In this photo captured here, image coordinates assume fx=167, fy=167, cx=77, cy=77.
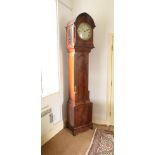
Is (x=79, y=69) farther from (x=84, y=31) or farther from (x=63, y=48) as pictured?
(x=84, y=31)

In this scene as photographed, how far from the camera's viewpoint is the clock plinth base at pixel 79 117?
293 cm

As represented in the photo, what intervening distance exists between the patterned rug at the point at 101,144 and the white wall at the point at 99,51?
533mm

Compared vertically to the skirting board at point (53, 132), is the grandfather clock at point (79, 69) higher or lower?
higher

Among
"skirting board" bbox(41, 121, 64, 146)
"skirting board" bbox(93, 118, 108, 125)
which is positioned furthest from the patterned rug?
"skirting board" bbox(41, 121, 64, 146)

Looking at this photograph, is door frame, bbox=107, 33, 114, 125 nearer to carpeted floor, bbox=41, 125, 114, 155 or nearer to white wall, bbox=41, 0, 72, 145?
carpeted floor, bbox=41, 125, 114, 155

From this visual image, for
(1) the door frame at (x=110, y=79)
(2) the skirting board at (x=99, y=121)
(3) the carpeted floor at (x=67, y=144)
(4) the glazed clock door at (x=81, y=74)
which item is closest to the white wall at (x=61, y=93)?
(3) the carpeted floor at (x=67, y=144)

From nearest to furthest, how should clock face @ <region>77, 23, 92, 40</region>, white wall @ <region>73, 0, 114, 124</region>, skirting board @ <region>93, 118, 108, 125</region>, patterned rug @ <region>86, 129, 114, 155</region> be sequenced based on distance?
patterned rug @ <region>86, 129, 114, 155</region> → clock face @ <region>77, 23, 92, 40</region> → white wall @ <region>73, 0, 114, 124</region> → skirting board @ <region>93, 118, 108, 125</region>

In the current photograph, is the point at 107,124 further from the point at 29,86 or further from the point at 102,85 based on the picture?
the point at 29,86

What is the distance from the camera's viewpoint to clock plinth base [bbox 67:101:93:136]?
293 cm

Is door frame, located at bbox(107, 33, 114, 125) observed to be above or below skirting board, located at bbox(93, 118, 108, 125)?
above

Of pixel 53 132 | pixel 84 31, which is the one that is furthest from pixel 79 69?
pixel 53 132

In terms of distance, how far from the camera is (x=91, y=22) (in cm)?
302

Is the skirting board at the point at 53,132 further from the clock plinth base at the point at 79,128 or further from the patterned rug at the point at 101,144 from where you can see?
the patterned rug at the point at 101,144
